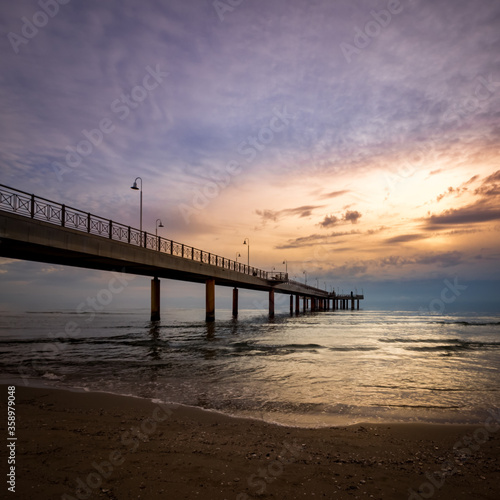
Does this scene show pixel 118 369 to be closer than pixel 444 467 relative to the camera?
No

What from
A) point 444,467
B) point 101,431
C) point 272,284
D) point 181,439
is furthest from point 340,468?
point 272,284

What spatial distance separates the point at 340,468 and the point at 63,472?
11.7 feet

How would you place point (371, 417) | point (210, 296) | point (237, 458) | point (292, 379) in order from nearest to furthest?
point (237, 458) < point (371, 417) < point (292, 379) < point (210, 296)

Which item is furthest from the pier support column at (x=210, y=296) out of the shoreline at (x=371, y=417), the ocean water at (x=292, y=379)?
the shoreline at (x=371, y=417)

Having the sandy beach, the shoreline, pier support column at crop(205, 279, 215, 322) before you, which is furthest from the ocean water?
pier support column at crop(205, 279, 215, 322)

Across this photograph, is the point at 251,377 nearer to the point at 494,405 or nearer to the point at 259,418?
the point at 259,418

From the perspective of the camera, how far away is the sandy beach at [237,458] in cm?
414

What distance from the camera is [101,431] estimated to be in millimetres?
6172

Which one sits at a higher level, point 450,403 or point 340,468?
point 340,468

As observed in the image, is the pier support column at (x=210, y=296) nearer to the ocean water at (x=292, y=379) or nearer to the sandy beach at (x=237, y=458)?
the ocean water at (x=292, y=379)

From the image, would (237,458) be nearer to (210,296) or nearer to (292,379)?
(292,379)

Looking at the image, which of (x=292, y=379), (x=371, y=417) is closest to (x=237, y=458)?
(x=371, y=417)

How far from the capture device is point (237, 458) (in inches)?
197

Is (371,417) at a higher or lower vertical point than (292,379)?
higher
